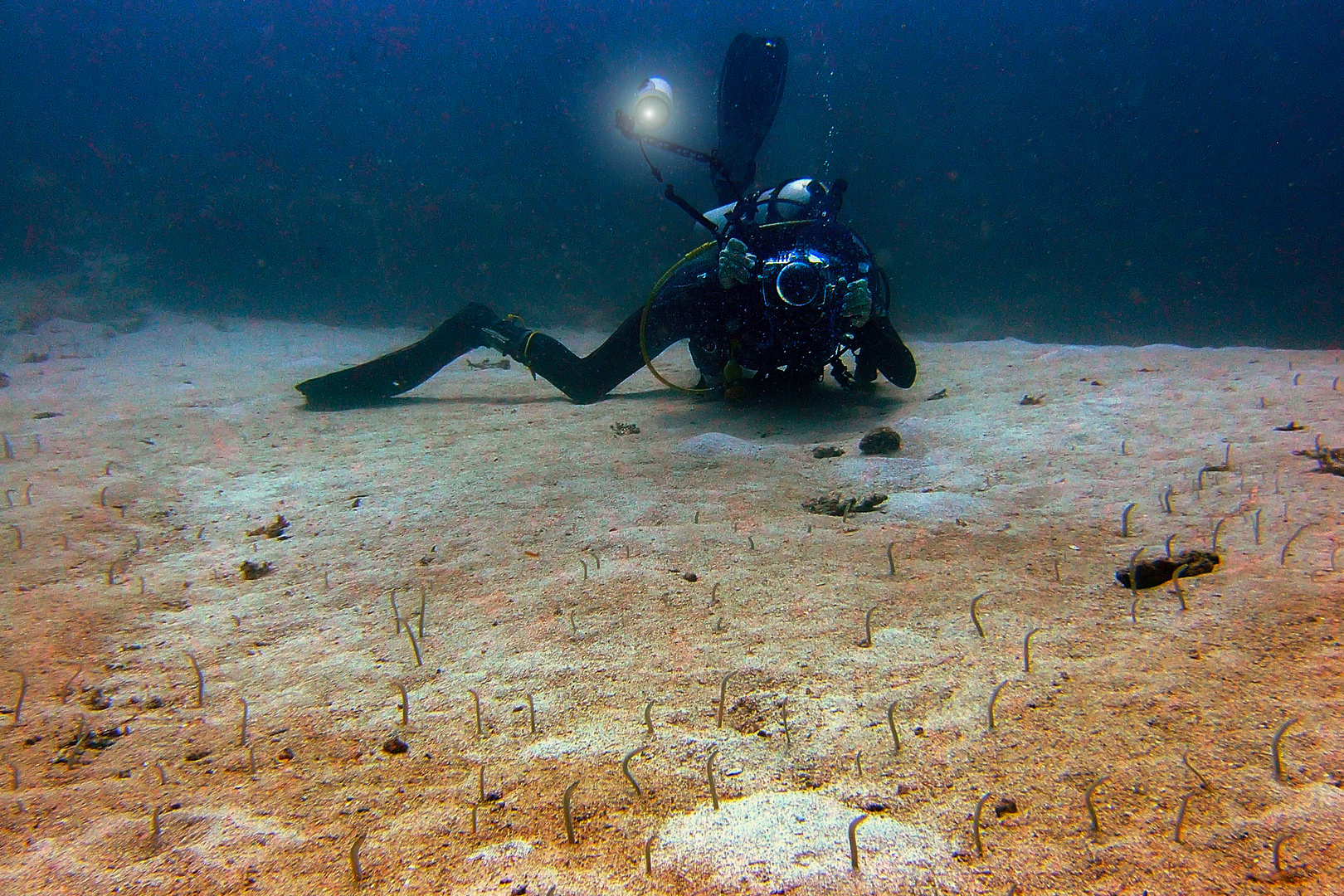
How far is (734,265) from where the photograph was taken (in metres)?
5.24

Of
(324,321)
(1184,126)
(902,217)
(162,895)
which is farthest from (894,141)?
(162,895)

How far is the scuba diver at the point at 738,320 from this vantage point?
5258 mm

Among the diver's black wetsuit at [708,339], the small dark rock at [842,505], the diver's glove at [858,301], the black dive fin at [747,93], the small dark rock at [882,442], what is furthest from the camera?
the black dive fin at [747,93]

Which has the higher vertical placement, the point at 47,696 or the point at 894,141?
the point at 894,141

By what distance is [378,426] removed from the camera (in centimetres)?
628

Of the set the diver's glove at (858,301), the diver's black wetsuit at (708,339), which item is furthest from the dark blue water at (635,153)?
the diver's glove at (858,301)

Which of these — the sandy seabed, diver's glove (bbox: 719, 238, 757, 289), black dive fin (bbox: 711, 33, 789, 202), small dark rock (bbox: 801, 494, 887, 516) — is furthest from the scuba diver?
black dive fin (bbox: 711, 33, 789, 202)

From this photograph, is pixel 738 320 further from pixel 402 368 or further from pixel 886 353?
pixel 402 368

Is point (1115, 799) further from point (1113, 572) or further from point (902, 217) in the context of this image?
point (902, 217)

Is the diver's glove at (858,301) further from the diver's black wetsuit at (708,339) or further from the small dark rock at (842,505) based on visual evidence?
the small dark rock at (842,505)

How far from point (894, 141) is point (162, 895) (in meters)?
42.3

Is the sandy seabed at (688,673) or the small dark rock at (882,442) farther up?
the small dark rock at (882,442)

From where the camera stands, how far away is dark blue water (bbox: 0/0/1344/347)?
23.2 meters

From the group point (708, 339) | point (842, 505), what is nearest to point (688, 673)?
point (842, 505)
